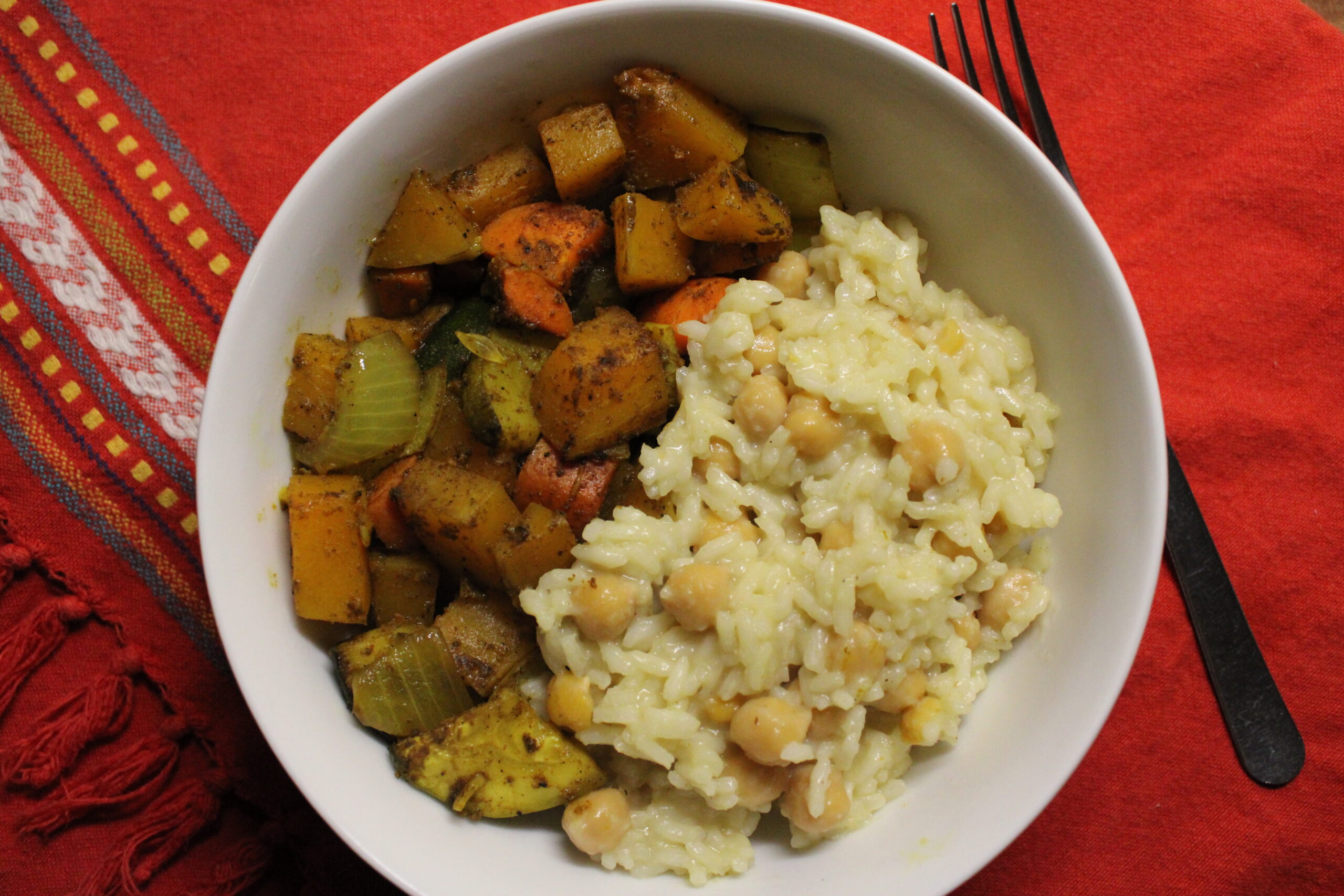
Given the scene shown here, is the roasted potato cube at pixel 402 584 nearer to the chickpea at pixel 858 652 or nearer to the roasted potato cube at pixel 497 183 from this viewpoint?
the roasted potato cube at pixel 497 183

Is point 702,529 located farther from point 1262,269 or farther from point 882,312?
point 1262,269

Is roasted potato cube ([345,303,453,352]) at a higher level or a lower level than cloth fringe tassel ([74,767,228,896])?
higher

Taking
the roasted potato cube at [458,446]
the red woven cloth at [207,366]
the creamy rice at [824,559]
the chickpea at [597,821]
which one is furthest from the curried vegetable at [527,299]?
the chickpea at [597,821]

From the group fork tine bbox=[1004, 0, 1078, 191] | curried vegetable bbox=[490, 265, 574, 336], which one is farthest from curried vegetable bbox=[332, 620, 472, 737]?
fork tine bbox=[1004, 0, 1078, 191]

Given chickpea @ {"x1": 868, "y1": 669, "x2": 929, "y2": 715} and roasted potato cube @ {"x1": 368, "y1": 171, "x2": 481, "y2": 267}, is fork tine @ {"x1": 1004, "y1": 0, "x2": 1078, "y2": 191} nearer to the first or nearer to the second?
chickpea @ {"x1": 868, "y1": 669, "x2": 929, "y2": 715}

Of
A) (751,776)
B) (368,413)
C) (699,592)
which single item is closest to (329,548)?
(368,413)

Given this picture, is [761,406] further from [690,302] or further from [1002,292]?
[1002,292]

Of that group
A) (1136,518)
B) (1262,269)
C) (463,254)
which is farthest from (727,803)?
(1262,269)
